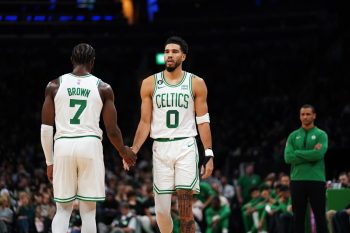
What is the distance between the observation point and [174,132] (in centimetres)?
1062

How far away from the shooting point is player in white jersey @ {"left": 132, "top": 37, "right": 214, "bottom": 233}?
34.4 feet

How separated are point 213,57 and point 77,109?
89.9 feet

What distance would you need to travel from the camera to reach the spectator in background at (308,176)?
12.4 m

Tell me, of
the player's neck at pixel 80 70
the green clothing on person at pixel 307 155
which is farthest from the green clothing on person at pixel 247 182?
the player's neck at pixel 80 70

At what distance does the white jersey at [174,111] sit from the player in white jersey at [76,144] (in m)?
1.16

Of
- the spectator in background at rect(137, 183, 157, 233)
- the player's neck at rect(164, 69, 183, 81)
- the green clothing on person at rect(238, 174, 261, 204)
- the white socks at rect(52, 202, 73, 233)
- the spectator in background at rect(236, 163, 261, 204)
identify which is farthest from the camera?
the green clothing on person at rect(238, 174, 261, 204)

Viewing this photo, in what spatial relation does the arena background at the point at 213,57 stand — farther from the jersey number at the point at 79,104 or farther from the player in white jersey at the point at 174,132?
the jersey number at the point at 79,104

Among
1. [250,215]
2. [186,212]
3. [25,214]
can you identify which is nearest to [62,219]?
[186,212]

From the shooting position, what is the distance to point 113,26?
33.8 metres

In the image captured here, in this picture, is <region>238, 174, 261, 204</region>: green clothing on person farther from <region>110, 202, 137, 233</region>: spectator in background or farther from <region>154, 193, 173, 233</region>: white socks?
<region>154, 193, 173, 233</region>: white socks

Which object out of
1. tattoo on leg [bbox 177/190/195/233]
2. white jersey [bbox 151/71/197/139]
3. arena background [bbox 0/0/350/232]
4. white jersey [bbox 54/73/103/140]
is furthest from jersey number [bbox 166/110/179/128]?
arena background [bbox 0/0/350/232]

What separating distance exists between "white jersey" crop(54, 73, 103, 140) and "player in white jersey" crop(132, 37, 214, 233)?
1311 millimetres

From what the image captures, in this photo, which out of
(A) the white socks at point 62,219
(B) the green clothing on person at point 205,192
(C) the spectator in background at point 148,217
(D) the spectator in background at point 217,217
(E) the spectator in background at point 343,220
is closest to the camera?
(A) the white socks at point 62,219

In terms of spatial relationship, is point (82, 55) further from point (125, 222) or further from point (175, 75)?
point (125, 222)
